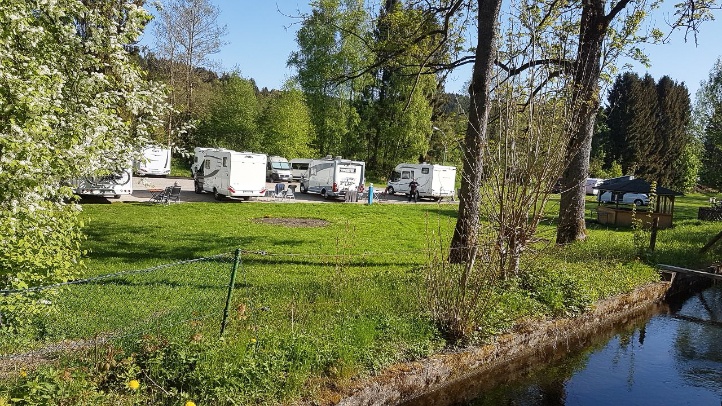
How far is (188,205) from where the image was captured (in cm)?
2228

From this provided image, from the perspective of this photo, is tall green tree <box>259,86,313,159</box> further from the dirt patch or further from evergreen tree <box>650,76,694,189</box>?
evergreen tree <box>650,76,694,189</box>

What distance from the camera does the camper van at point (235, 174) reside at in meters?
25.5

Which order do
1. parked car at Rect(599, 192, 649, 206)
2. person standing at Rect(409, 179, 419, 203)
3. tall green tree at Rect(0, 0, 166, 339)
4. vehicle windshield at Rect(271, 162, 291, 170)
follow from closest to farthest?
tall green tree at Rect(0, 0, 166, 339) < person standing at Rect(409, 179, 419, 203) < parked car at Rect(599, 192, 649, 206) < vehicle windshield at Rect(271, 162, 291, 170)

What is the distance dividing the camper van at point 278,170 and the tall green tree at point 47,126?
33.3m

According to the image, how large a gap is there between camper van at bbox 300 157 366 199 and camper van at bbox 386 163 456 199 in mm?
3873

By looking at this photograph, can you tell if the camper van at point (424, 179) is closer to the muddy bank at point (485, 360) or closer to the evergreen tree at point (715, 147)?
the evergreen tree at point (715, 147)

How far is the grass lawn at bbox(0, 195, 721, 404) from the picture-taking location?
16.8ft

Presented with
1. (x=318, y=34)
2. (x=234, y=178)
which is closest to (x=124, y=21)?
(x=234, y=178)

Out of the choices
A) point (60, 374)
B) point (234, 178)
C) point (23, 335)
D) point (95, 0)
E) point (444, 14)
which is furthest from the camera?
point (234, 178)

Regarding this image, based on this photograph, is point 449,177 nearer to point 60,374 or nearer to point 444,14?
point 444,14

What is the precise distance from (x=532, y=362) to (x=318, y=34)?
39.4 metres

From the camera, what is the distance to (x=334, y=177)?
30.0 meters

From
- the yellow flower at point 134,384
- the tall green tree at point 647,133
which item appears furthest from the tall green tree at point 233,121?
the yellow flower at point 134,384

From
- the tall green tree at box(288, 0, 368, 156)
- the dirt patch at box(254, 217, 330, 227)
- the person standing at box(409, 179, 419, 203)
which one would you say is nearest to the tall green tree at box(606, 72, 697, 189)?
the tall green tree at box(288, 0, 368, 156)
